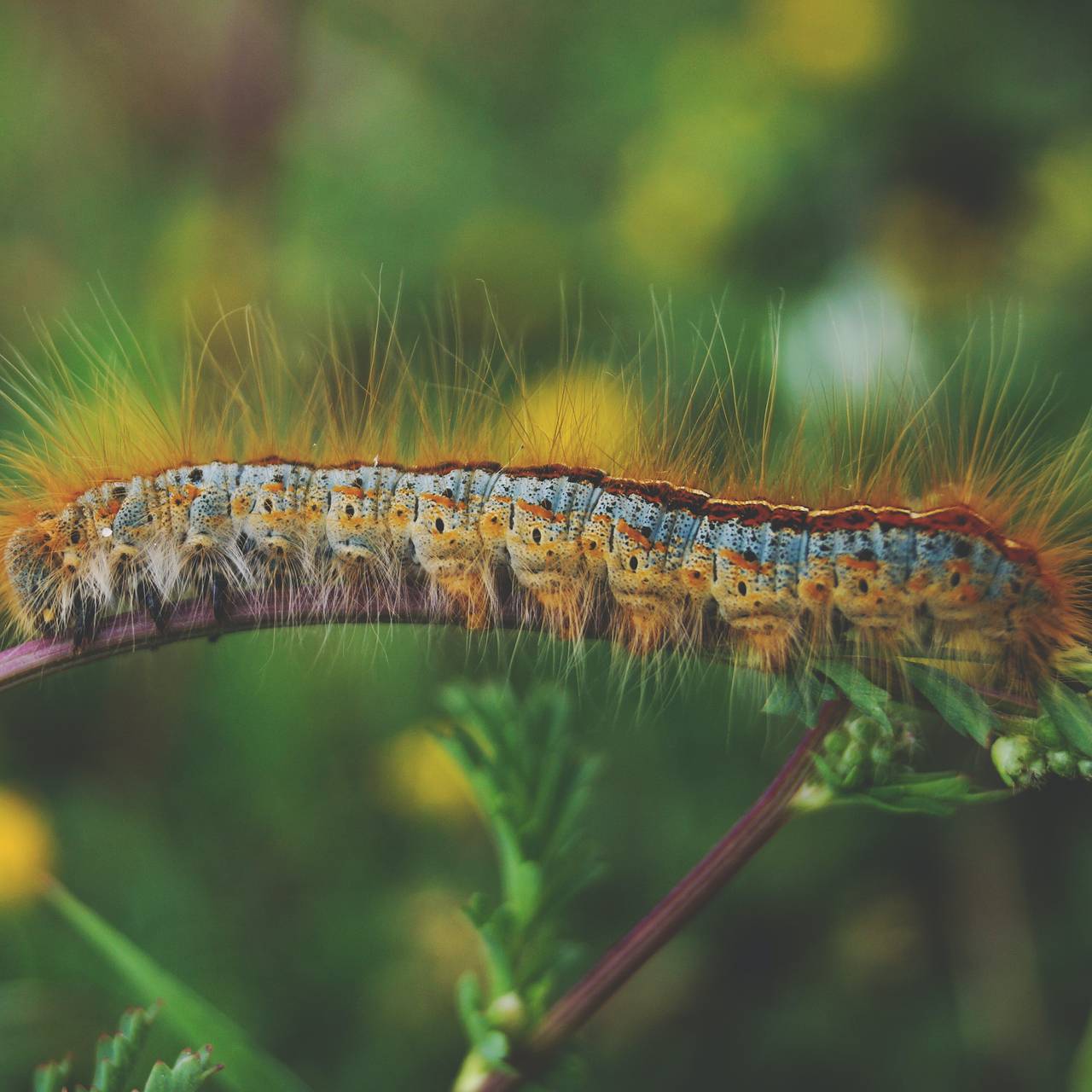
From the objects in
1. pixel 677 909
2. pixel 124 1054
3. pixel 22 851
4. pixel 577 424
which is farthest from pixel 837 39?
pixel 124 1054

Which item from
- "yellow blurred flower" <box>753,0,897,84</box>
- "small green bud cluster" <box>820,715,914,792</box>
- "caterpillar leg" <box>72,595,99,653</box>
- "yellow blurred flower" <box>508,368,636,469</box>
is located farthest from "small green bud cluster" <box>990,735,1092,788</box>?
"yellow blurred flower" <box>753,0,897,84</box>

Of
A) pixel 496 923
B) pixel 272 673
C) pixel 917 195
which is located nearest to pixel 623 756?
pixel 272 673

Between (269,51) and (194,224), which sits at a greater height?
(269,51)

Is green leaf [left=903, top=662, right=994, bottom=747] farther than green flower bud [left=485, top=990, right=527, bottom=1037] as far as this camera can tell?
No

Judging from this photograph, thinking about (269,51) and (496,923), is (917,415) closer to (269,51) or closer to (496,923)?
(496,923)

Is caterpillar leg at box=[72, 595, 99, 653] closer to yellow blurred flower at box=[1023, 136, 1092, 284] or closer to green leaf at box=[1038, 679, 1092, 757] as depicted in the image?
green leaf at box=[1038, 679, 1092, 757]

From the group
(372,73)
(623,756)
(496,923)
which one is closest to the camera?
(496,923)
